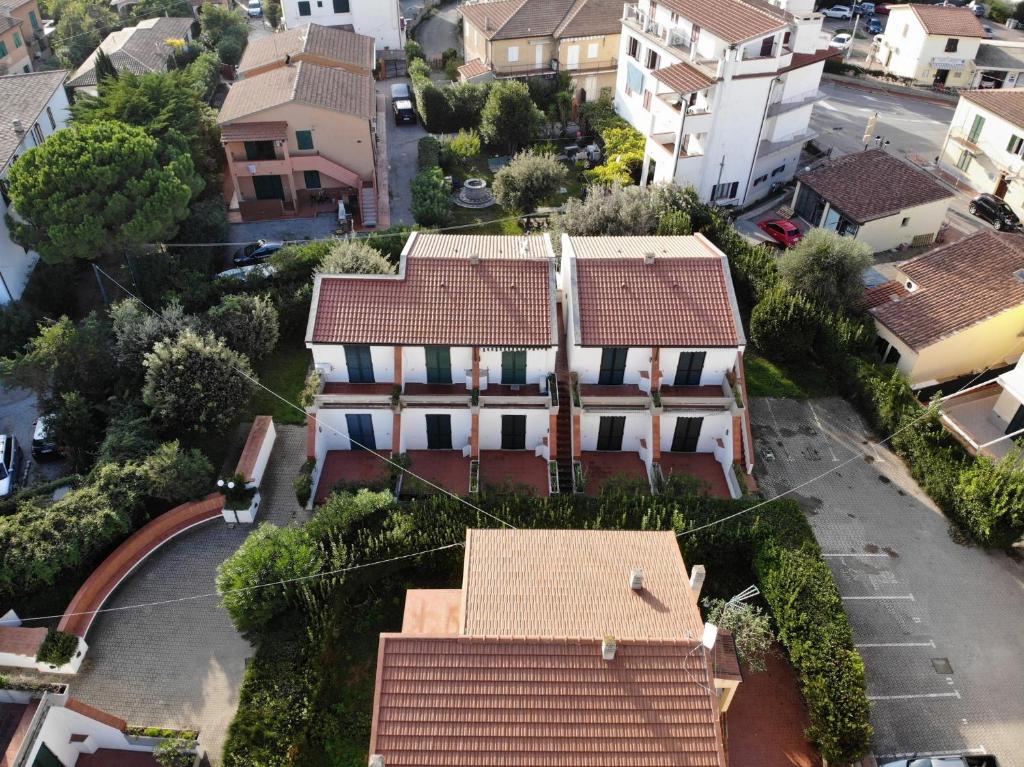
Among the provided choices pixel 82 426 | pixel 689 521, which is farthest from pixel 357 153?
pixel 689 521

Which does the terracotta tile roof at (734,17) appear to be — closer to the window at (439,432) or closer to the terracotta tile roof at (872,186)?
the terracotta tile roof at (872,186)

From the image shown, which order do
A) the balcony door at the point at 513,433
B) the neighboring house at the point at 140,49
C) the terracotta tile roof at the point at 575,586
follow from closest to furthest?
the terracotta tile roof at the point at 575,586 → the balcony door at the point at 513,433 → the neighboring house at the point at 140,49

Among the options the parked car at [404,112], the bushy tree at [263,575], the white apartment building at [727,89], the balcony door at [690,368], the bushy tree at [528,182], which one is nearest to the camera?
the bushy tree at [263,575]

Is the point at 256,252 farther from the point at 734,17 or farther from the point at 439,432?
the point at 734,17

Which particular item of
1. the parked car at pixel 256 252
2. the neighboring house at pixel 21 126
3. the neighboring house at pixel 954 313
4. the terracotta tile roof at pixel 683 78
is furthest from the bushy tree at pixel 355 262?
the neighboring house at pixel 954 313

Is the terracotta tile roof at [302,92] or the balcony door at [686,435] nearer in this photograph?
the balcony door at [686,435]

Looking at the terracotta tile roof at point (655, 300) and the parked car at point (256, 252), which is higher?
the terracotta tile roof at point (655, 300)

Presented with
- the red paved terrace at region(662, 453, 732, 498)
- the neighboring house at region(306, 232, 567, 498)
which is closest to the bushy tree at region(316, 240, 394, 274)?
the neighboring house at region(306, 232, 567, 498)

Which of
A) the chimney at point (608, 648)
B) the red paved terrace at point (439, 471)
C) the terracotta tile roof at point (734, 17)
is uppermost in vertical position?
the terracotta tile roof at point (734, 17)
